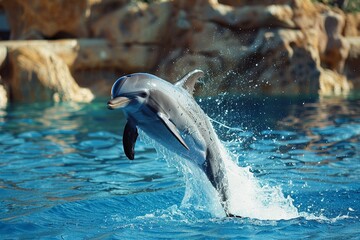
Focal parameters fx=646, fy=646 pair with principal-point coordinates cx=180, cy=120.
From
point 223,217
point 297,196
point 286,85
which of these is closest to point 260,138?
point 297,196

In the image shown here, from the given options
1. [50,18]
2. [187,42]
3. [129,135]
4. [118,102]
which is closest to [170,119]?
[129,135]

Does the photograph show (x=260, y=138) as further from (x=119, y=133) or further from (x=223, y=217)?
(x=223, y=217)

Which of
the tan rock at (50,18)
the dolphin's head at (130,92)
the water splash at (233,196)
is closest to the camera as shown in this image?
the dolphin's head at (130,92)

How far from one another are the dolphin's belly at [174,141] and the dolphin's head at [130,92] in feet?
0.61

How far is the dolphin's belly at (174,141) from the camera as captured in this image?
3.73 metres

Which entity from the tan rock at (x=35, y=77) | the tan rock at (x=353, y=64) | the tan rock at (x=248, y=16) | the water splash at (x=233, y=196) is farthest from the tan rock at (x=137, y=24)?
the water splash at (x=233, y=196)

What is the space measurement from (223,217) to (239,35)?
10.9m

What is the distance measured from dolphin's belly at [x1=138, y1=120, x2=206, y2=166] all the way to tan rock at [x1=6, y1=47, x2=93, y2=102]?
31.6 feet

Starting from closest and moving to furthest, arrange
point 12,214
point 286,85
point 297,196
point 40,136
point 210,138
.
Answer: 1. point 210,138
2. point 12,214
3. point 297,196
4. point 40,136
5. point 286,85

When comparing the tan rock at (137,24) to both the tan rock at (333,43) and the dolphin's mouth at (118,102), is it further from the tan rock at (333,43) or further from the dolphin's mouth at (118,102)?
the dolphin's mouth at (118,102)

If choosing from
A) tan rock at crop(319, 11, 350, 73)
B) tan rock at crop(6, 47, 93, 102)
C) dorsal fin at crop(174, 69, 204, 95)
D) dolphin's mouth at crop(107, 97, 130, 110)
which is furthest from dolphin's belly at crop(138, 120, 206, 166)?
tan rock at crop(319, 11, 350, 73)

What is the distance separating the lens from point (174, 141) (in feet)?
12.6

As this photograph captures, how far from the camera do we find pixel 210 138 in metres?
4.24

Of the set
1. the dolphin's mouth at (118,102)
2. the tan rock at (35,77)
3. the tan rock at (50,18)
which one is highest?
the dolphin's mouth at (118,102)
